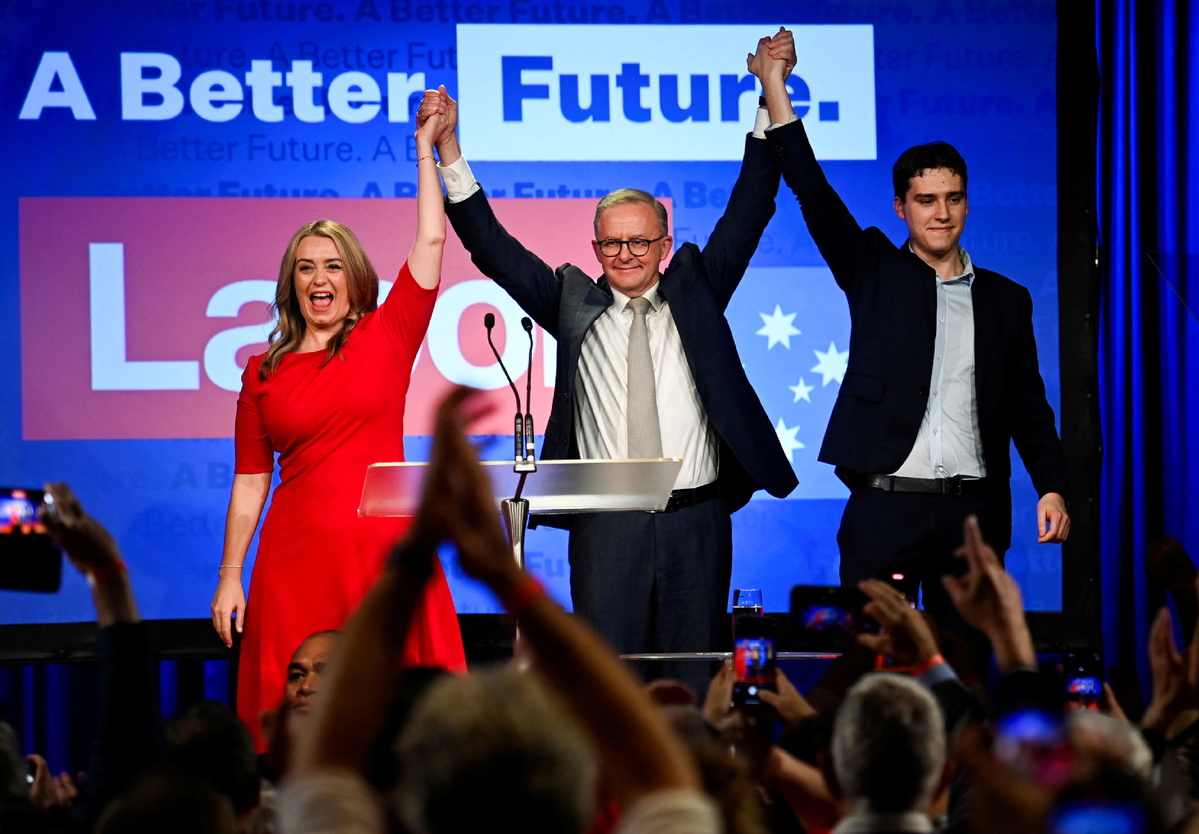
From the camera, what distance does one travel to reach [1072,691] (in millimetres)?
3162

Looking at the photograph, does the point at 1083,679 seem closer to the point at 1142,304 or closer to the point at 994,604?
the point at 994,604

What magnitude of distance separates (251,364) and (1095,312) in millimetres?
3076

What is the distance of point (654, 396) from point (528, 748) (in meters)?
2.96

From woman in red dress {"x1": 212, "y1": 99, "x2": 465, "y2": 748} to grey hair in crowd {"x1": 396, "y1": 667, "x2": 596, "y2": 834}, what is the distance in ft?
8.38

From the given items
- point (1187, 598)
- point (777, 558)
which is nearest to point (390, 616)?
point (1187, 598)

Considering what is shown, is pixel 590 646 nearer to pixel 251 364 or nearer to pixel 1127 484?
pixel 251 364

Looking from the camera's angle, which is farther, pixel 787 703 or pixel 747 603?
pixel 747 603

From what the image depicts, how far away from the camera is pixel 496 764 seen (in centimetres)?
103

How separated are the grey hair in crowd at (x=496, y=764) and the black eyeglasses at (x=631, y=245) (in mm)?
2960

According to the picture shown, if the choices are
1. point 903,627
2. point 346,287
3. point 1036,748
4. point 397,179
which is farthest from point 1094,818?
point 397,179

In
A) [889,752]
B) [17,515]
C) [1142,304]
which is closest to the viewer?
[889,752]

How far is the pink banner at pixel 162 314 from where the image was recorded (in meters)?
4.77

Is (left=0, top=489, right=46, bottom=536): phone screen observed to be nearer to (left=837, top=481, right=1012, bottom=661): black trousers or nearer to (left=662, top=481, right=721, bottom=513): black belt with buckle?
(left=662, top=481, right=721, bottom=513): black belt with buckle

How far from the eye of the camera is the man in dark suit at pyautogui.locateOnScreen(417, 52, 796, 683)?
3891 millimetres
